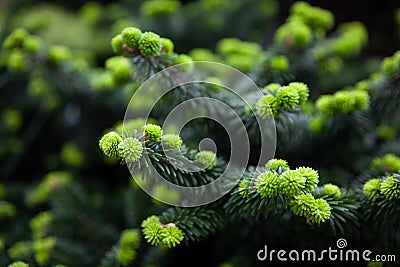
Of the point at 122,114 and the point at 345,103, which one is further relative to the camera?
the point at 122,114

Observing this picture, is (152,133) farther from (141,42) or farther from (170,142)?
(141,42)

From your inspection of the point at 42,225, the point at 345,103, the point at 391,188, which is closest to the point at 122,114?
the point at 42,225

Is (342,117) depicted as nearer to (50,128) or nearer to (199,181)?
(199,181)

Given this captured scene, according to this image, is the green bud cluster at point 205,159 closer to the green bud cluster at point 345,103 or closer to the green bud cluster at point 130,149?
the green bud cluster at point 130,149

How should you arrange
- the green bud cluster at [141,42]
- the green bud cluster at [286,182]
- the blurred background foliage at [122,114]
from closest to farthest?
1. the green bud cluster at [286,182]
2. the green bud cluster at [141,42]
3. the blurred background foliage at [122,114]

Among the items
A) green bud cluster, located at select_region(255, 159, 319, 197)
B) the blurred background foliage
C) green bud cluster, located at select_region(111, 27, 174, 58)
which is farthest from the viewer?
the blurred background foliage

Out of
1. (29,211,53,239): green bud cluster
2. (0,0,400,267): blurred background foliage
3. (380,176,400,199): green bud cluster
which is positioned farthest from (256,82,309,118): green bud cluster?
(29,211,53,239): green bud cluster

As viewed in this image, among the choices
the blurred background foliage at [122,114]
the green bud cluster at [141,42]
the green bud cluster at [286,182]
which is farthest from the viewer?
the blurred background foliage at [122,114]

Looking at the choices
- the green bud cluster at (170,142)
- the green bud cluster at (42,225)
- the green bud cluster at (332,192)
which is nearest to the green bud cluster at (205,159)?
the green bud cluster at (170,142)

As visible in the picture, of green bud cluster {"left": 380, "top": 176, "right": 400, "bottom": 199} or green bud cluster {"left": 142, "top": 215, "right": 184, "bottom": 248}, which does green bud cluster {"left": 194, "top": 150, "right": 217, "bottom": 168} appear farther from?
green bud cluster {"left": 380, "top": 176, "right": 400, "bottom": 199}
